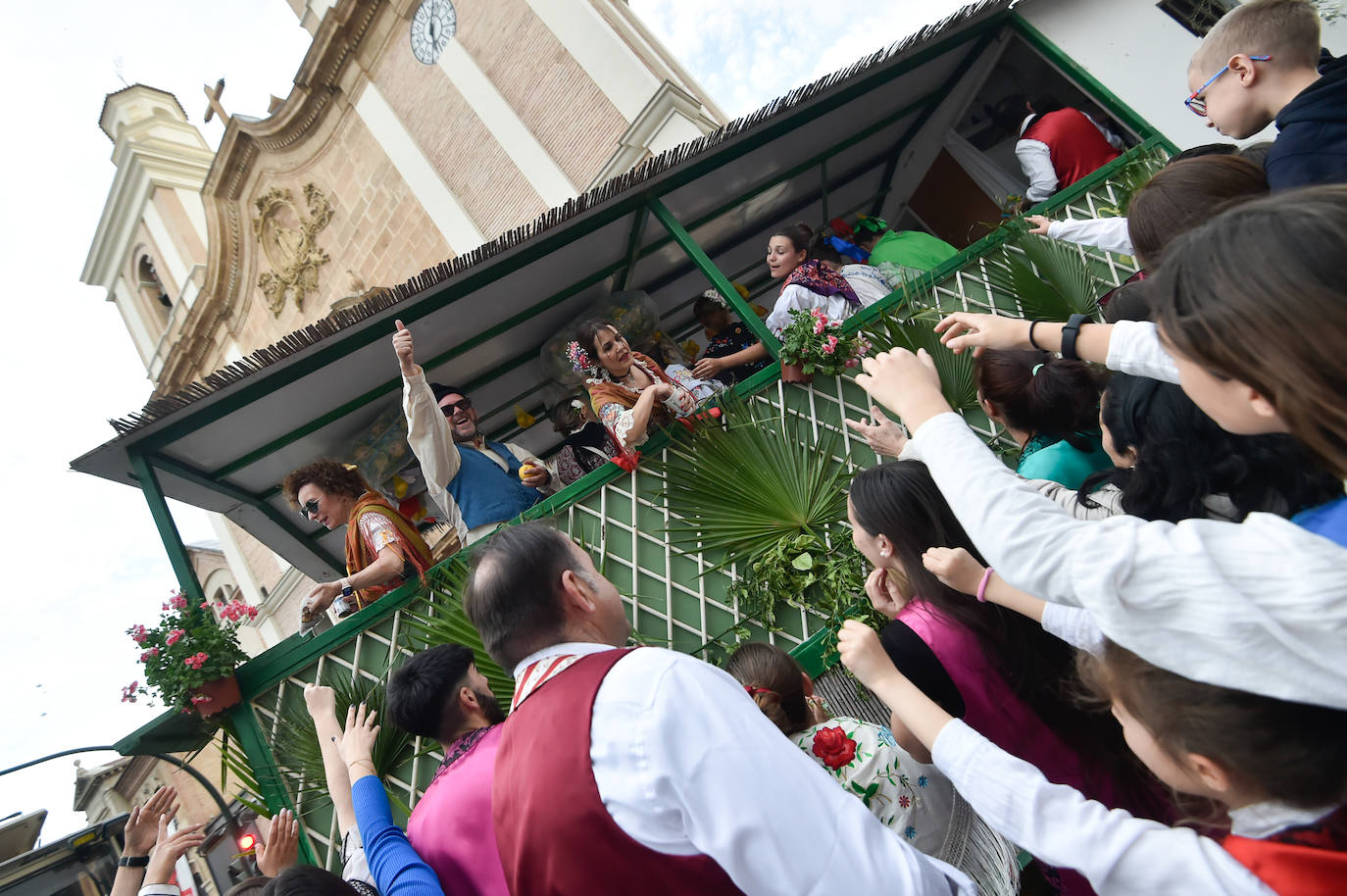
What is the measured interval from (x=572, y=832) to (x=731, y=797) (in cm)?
28

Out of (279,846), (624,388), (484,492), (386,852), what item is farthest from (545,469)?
(386,852)

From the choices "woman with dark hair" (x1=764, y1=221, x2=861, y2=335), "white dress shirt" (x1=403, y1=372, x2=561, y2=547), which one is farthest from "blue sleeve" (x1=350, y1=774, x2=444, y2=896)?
"woman with dark hair" (x1=764, y1=221, x2=861, y2=335)

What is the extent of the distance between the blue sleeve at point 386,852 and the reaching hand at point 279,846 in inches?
27.0

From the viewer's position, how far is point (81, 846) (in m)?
8.45

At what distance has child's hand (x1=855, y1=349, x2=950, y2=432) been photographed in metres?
1.48

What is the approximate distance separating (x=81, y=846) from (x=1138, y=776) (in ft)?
35.5

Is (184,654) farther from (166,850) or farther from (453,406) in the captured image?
(453,406)

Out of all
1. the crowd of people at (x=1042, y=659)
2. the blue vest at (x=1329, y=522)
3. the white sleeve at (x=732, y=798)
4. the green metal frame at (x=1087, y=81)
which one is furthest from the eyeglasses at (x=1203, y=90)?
the green metal frame at (x=1087, y=81)

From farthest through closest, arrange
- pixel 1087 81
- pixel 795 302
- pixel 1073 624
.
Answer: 1. pixel 1087 81
2. pixel 795 302
3. pixel 1073 624

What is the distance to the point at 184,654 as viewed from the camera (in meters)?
3.18

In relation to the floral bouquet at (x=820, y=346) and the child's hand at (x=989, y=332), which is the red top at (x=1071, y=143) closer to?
the floral bouquet at (x=820, y=346)

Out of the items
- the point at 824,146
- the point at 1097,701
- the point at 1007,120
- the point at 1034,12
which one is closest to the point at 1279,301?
the point at 1097,701

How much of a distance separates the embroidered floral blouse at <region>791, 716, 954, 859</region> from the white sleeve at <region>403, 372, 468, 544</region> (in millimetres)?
2509

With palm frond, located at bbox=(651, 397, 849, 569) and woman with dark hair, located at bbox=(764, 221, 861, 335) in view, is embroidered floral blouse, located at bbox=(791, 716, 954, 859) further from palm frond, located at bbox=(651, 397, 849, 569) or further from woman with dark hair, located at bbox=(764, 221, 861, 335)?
woman with dark hair, located at bbox=(764, 221, 861, 335)
